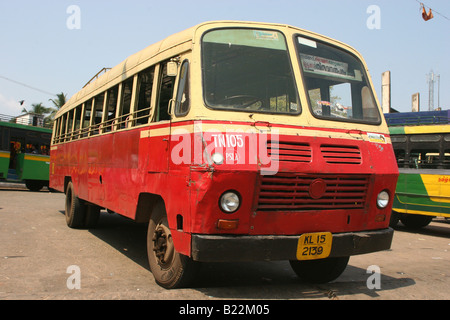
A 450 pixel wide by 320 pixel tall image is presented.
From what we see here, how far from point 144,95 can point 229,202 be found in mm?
2332

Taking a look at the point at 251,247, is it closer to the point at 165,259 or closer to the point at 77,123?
the point at 165,259

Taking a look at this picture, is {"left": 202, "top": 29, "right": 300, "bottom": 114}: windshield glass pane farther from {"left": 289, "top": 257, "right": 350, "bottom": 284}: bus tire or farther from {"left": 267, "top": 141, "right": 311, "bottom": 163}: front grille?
{"left": 289, "top": 257, "right": 350, "bottom": 284}: bus tire

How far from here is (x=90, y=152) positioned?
8047 millimetres

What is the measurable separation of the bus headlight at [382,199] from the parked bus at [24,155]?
65.6 ft

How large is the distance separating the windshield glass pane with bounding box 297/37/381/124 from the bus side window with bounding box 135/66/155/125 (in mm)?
1915

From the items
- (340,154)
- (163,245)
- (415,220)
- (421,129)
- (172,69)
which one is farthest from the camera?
(415,220)

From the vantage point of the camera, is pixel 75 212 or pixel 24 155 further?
pixel 24 155

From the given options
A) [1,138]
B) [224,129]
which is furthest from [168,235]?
[1,138]

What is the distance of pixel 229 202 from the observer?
13.5 ft

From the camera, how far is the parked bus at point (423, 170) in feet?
35.4

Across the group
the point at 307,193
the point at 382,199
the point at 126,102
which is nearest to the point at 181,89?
the point at 307,193

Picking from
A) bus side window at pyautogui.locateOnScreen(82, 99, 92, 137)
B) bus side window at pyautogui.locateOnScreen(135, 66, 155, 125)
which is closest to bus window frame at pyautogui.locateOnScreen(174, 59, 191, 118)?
bus side window at pyautogui.locateOnScreen(135, 66, 155, 125)

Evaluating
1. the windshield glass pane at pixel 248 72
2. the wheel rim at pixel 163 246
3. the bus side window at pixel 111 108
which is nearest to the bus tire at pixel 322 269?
the wheel rim at pixel 163 246
